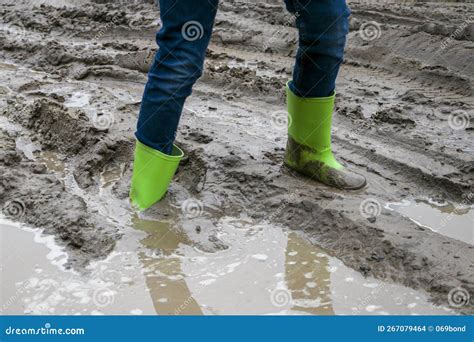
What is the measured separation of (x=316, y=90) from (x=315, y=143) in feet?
0.88

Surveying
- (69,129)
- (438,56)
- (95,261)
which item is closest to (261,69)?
(438,56)

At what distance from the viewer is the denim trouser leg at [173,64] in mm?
2238

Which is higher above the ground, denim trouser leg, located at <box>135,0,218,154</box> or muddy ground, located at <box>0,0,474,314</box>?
denim trouser leg, located at <box>135,0,218,154</box>

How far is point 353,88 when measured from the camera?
14.0 ft

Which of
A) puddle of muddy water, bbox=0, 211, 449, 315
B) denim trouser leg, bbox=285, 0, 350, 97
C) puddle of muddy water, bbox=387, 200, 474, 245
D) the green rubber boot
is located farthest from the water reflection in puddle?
denim trouser leg, bbox=285, 0, 350, 97

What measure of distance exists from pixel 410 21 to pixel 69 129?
3.31m

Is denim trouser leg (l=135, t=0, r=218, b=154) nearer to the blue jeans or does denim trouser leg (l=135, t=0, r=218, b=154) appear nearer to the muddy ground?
the blue jeans

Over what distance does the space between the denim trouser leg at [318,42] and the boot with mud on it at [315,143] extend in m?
0.06

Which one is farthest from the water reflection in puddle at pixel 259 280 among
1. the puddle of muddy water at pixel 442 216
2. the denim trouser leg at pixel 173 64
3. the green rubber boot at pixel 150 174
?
the puddle of muddy water at pixel 442 216

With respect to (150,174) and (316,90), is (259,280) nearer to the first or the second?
(150,174)

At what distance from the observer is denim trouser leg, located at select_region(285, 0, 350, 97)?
2.40 m

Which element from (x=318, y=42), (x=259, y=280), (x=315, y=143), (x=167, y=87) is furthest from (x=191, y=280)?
(x=318, y=42)

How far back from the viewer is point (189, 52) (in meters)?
2.30

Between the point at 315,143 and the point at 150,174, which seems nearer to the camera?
the point at 150,174
